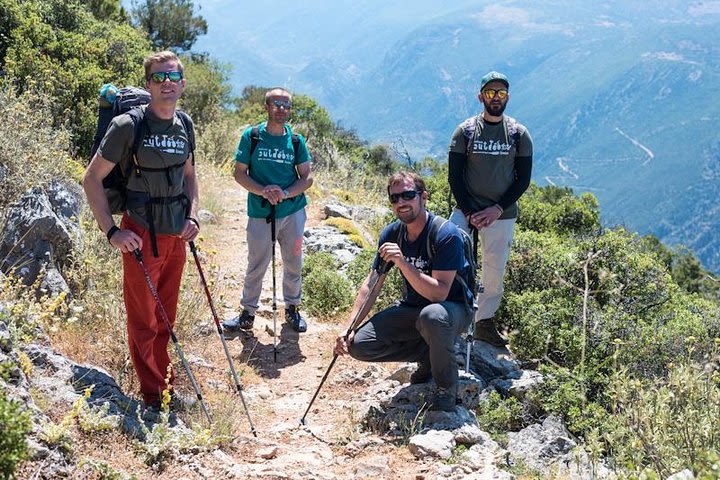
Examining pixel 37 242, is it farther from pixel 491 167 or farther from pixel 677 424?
pixel 677 424

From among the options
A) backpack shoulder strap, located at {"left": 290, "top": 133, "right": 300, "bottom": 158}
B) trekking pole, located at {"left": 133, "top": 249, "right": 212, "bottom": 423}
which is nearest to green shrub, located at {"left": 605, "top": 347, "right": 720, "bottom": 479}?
trekking pole, located at {"left": 133, "top": 249, "right": 212, "bottom": 423}

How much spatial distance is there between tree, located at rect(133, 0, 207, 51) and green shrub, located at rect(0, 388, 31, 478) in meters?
26.1

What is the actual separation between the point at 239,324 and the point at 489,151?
293 centimetres

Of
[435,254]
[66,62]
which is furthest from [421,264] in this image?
[66,62]

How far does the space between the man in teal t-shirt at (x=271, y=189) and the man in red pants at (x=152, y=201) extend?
61.6 inches

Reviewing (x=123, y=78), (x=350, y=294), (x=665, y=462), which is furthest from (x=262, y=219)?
(x=123, y=78)

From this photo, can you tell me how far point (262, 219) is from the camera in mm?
6398

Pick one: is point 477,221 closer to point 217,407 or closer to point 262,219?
point 262,219

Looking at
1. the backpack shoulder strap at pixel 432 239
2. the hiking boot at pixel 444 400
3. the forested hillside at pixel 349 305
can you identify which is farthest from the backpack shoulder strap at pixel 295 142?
the hiking boot at pixel 444 400

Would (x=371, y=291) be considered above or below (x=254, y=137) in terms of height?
below

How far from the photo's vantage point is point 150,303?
4391 mm

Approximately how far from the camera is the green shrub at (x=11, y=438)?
2.66 metres

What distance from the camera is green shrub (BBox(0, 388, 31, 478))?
2.66 m

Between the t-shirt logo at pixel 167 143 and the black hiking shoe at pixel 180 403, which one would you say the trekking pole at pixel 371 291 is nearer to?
the black hiking shoe at pixel 180 403
